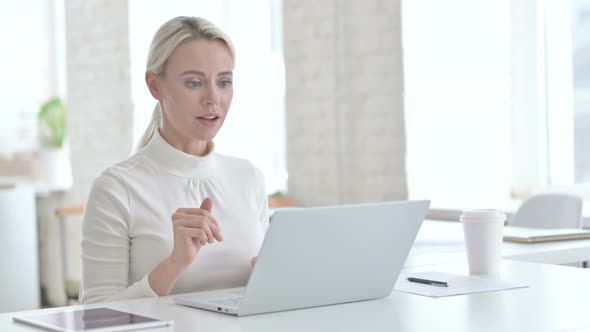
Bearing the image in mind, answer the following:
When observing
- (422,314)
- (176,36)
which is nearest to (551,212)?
(176,36)

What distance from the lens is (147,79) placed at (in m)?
2.20

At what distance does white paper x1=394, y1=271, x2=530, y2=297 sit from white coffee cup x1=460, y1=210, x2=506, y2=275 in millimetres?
65

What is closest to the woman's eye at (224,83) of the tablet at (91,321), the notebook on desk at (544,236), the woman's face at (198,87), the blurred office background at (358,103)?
the woman's face at (198,87)

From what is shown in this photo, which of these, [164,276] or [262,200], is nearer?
[164,276]

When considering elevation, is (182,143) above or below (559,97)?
below

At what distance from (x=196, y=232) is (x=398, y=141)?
2.71m

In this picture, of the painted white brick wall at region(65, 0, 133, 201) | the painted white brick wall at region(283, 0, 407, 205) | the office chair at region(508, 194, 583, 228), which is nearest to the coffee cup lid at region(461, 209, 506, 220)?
the office chair at region(508, 194, 583, 228)

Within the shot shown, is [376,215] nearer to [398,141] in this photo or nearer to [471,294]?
[471,294]

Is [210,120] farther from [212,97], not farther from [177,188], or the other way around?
[177,188]

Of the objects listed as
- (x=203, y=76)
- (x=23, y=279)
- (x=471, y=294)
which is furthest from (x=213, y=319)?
(x=23, y=279)

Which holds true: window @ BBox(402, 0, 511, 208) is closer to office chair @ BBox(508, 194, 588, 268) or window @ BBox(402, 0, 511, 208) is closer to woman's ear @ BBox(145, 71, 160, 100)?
office chair @ BBox(508, 194, 588, 268)

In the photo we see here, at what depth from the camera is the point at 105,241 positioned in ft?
6.48

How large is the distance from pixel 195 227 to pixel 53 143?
4791mm

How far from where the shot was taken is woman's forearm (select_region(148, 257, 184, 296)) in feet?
5.81
